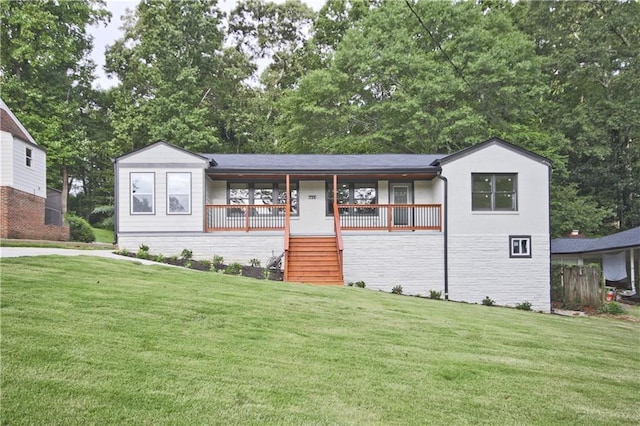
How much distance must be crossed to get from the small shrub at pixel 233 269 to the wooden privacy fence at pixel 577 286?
1126cm

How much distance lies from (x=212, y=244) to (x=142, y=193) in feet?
10.2

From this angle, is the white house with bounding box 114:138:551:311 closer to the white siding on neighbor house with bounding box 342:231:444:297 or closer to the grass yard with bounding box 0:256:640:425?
the white siding on neighbor house with bounding box 342:231:444:297

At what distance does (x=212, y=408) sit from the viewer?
388 cm

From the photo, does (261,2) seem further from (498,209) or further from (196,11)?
(498,209)

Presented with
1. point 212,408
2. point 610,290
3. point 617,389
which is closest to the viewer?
point 212,408

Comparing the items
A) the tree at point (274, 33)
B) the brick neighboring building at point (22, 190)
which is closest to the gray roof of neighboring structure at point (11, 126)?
the brick neighboring building at point (22, 190)

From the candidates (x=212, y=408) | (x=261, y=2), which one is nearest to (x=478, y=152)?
(x=212, y=408)

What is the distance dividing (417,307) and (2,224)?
12.1 m

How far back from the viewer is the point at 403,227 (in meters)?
15.8

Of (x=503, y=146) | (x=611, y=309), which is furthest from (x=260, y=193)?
(x=611, y=309)

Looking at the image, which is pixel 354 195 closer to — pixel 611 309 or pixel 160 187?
pixel 160 187

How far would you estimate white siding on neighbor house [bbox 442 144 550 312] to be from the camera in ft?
49.5

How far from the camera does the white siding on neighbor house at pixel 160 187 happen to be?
51.4ft

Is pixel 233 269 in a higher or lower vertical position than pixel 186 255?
lower
